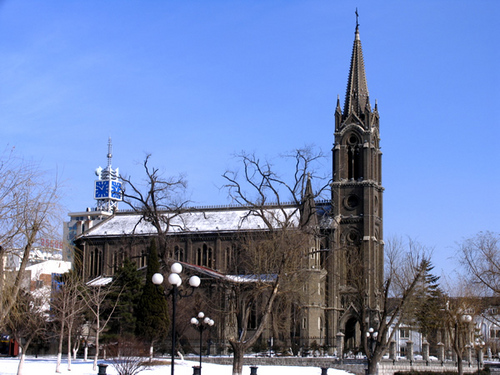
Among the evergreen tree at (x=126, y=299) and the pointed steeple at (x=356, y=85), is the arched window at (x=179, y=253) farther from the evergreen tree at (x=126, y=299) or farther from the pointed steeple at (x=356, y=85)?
the pointed steeple at (x=356, y=85)

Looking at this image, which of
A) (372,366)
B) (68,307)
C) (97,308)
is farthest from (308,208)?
(68,307)

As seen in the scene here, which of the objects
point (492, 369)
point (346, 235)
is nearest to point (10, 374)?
point (492, 369)

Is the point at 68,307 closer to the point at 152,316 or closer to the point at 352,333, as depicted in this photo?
the point at 152,316

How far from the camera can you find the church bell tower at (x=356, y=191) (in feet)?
267

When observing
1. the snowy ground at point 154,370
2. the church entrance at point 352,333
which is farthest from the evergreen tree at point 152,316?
the church entrance at point 352,333

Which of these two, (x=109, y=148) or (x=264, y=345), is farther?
(x=109, y=148)

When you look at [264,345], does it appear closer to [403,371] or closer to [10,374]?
[403,371]

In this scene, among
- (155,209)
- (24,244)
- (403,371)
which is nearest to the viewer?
(24,244)

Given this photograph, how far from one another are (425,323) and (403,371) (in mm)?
23043

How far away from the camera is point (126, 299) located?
57219 millimetres

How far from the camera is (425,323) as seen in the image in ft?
239

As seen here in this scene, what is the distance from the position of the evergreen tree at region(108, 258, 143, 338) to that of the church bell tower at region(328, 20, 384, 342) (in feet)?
92.6

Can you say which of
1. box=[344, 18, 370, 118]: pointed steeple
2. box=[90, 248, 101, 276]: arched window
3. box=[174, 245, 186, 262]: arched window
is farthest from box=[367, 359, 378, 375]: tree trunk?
box=[344, 18, 370, 118]: pointed steeple

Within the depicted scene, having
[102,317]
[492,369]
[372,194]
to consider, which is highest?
[372,194]
